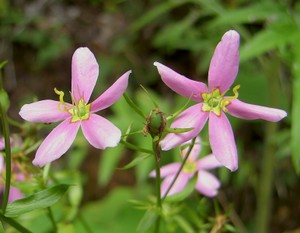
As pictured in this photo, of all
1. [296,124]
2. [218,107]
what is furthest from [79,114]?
[296,124]

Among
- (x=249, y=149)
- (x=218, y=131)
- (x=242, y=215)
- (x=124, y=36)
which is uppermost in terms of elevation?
(x=218, y=131)

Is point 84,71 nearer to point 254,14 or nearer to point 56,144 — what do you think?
point 56,144

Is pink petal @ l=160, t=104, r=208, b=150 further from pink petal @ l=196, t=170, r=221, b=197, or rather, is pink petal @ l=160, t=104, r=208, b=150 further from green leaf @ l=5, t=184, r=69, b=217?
pink petal @ l=196, t=170, r=221, b=197

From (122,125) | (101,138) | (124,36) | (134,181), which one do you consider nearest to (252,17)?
(122,125)


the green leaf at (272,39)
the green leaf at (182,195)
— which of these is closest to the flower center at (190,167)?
the green leaf at (182,195)

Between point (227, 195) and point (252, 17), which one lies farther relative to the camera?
point (227, 195)

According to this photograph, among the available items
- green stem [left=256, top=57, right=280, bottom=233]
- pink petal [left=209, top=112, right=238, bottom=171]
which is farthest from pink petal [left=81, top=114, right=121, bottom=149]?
green stem [left=256, top=57, right=280, bottom=233]

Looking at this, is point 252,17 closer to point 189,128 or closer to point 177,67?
point 189,128
